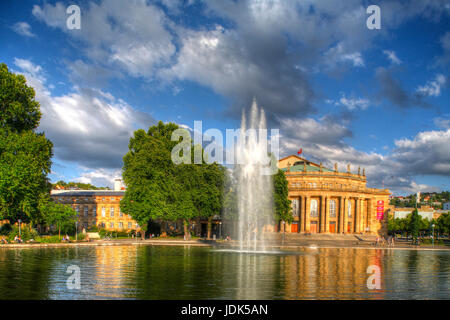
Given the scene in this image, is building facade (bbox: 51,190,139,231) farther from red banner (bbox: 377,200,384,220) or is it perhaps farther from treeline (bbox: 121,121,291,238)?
red banner (bbox: 377,200,384,220)

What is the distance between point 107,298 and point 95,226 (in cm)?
6952

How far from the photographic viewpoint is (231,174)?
228 ft

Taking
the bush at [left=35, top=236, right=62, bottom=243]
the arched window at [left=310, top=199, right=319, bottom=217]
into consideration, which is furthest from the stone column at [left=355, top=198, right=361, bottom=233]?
the bush at [left=35, top=236, right=62, bottom=243]

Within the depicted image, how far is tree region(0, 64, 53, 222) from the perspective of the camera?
4731 centimetres

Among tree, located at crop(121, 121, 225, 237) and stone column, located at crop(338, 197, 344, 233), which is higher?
tree, located at crop(121, 121, 225, 237)

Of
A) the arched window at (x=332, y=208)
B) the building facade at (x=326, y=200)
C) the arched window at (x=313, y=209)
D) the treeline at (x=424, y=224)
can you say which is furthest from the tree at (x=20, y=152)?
the treeline at (x=424, y=224)

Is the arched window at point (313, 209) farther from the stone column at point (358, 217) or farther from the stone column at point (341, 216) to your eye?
the stone column at point (358, 217)

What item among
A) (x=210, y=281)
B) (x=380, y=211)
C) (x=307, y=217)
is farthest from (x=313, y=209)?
(x=210, y=281)

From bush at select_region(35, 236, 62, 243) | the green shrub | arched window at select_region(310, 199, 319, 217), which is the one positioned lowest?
bush at select_region(35, 236, 62, 243)

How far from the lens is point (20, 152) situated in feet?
164

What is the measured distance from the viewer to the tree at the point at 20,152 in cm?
4731

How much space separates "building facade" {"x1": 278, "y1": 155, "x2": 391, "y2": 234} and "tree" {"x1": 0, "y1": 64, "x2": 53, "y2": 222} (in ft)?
182

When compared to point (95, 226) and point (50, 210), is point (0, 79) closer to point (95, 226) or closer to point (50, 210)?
point (50, 210)

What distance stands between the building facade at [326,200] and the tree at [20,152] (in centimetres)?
5559
